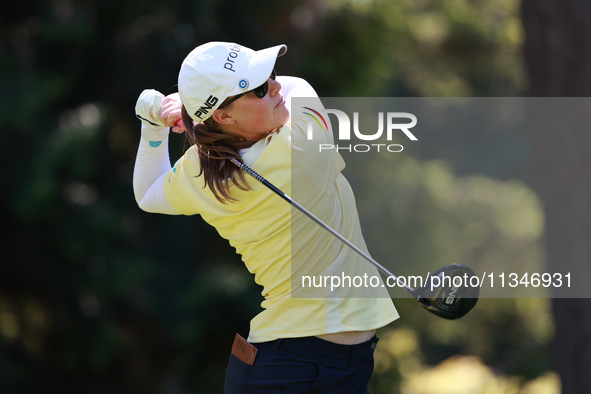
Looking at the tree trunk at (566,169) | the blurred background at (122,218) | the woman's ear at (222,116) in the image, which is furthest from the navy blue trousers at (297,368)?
the blurred background at (122,218)

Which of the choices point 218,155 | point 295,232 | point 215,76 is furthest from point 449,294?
point 215,76

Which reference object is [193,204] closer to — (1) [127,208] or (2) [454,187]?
(1) [127,208]

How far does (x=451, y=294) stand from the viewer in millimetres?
1924

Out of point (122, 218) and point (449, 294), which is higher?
point (122, 218)

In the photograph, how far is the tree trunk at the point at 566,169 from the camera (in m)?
3.57

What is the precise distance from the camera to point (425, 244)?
25.6 feet

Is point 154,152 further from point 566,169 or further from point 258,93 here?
point 566,169

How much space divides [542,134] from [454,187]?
22.6 ft

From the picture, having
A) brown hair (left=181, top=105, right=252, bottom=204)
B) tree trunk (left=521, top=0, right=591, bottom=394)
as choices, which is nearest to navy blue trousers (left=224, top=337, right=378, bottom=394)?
brown hair (left=181, top=105, right=252, bottom=204)

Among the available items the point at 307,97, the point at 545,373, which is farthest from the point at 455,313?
the point at 545,373

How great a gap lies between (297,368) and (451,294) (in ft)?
1.42

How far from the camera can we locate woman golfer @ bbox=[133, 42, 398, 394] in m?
1.82

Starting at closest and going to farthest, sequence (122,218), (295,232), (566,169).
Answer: (295,232) < (566,169) < (122,218)

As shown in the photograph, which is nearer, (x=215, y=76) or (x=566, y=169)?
(x=215, y=76)
